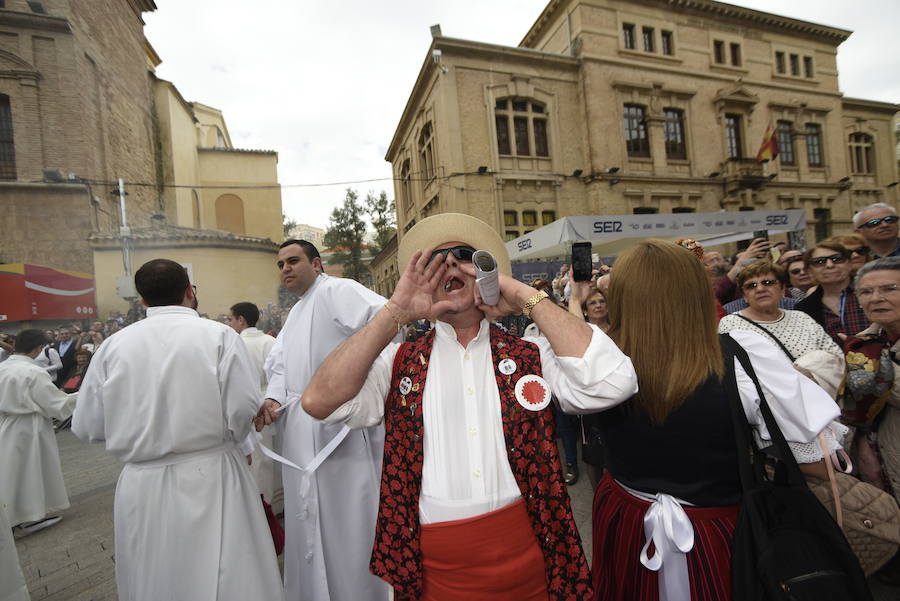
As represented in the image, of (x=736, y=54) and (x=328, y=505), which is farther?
(x=736, y=54)

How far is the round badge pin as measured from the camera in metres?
1.47

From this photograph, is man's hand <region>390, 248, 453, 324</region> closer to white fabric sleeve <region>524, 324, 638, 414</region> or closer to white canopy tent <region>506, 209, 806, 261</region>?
white fabric sleeve <region>524, 324, 638, 414</region>

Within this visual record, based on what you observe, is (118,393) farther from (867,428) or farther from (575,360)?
(867,428)

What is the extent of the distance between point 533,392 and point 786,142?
26.5 metres

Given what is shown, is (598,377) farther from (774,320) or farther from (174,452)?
(774,320)

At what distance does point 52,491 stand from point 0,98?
11440 millimetres

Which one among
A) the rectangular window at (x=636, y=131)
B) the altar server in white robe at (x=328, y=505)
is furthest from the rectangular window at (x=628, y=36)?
the altar server in white robe at (x=328, y=505)

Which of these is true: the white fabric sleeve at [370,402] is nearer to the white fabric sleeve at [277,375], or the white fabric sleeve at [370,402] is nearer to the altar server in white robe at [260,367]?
the white fabric sleeve at [277,375]

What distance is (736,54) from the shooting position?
19344 mm

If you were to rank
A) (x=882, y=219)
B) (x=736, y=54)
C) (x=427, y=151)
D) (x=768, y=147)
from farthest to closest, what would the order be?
(x=736, y=54) → (x=427, y=151) → (x=768, y=147) → (x=882, y=219)

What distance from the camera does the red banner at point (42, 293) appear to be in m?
9.67

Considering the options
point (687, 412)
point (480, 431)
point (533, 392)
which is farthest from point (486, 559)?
point (687, 412)

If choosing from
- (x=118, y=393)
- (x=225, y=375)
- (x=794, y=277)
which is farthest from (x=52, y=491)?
(x=794, y=277)

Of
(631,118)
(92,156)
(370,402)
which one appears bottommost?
(370,402)
